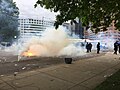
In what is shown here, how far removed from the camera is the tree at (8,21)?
138 ft

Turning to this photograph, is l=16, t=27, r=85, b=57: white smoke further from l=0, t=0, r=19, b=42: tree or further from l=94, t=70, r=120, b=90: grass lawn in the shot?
l=0, t=0, r=19, b=42: tree

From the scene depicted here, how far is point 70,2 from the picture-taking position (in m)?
6.29

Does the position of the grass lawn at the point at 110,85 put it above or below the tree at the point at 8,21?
below

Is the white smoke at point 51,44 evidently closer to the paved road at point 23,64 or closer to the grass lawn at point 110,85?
the paved road at point 23,64

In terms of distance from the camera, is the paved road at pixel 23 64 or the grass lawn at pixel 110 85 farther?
the paved road at pixel 23 64

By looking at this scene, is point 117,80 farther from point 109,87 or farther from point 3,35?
point 3,35

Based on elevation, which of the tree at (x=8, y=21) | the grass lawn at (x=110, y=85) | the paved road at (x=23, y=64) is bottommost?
the paved road at (x=23, y=64)

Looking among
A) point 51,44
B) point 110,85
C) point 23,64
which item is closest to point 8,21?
point 51,44

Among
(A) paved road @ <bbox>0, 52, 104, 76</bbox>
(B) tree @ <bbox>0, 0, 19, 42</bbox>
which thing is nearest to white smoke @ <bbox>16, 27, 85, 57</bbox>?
(A) paved road @ <bbox>0, 52, 104, 76</bbox>

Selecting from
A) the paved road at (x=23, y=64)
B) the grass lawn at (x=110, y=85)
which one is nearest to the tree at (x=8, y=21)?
the paved road at (x=23, y=64)

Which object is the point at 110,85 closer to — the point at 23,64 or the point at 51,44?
the point at 23,64

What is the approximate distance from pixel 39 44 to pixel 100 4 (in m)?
19.3

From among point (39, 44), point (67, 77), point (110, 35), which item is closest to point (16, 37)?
point (39, 44)

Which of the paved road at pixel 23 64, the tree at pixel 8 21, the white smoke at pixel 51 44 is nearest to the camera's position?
the paved road at pixel 23 64
